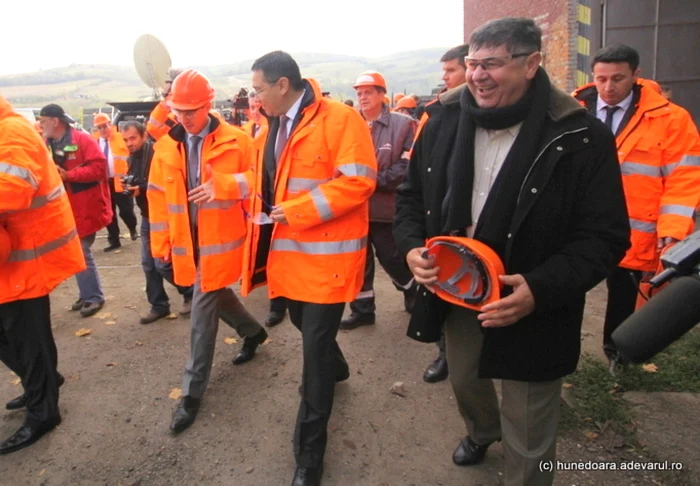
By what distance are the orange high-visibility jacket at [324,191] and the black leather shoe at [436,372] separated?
4.26ft

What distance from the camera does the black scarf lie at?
205 centimetres

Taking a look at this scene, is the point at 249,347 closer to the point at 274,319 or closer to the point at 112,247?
the point at 274,319

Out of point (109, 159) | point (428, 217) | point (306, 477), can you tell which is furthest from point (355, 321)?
point (109, 159)

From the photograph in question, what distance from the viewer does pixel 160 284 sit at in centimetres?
544

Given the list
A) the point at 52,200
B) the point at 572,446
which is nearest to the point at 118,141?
the point at 52,200

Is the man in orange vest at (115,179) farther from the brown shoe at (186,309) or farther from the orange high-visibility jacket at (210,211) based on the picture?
the orange high-visibility jacket at (210,211)

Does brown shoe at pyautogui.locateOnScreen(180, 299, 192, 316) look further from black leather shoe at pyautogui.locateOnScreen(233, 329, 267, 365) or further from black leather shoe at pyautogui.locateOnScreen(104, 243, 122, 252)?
black leather shoe at pyautogui.locateOnScreen(104, 243, 122, 252)

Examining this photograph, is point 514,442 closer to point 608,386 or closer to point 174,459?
point 608,386

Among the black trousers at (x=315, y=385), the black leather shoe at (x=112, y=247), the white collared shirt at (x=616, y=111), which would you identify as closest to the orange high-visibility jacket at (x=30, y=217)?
the black trousers at (x=315, y=385)

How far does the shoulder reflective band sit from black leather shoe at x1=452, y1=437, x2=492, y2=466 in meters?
1.20

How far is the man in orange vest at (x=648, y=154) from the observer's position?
333cm

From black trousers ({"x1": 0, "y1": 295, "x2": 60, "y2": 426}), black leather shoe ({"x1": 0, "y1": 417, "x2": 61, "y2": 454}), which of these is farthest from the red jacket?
black leather shoe ({"x1": 0, "y1": 417, "x2": 61, "y2": 454})

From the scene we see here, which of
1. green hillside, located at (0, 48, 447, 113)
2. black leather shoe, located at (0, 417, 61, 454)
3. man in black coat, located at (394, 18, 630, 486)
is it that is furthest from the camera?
green hillside, located at (0, 48, 447, 113)

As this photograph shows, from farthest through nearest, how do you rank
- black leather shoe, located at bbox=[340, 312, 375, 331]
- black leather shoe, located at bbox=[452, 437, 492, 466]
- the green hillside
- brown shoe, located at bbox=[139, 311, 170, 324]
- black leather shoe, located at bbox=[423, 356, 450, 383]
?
1. the green hillside
2. brown shoe, located at bbox=[139, 311, 170, 324]
3. black leather shoe, located at bbox=[340, 312, 375, 331]
4. black leather shoe, located at bbox=[423, 356, 450, 383]
5. black leather shoe, located at bbox=[452, 437, 492, 466]
